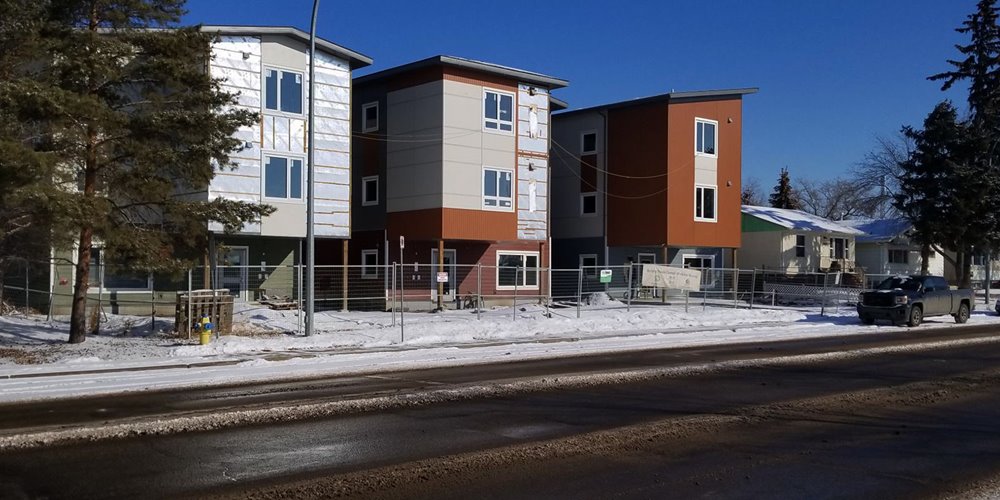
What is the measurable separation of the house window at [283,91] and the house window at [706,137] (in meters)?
18.2

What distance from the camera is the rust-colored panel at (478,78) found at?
33000 mm

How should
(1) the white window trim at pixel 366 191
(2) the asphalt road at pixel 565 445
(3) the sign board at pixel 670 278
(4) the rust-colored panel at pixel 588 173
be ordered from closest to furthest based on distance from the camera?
(2) the asphalt road at pixel 565 445 < (3) the sign board at pixel 670 278 < (1) the white window trim at pixel 366 191 < (4) the rust-colored panel at pixel 588 173

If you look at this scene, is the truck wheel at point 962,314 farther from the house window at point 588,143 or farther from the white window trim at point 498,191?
the house window at point 588,143

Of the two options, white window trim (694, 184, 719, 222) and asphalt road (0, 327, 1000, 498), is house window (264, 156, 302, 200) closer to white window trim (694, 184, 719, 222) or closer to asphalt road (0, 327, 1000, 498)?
asphalt road (0, 327, 1000, 498)

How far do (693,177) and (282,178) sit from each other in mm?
18584

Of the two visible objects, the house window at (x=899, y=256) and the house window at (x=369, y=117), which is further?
the house window at (x=899, y=256)

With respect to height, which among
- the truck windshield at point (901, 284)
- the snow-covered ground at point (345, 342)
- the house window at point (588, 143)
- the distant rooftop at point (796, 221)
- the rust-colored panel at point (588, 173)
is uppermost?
the house window at point (588, 143)

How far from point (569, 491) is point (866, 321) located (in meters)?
24.9

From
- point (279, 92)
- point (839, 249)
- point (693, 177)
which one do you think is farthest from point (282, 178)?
point (839, 249)

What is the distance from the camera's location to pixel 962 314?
30391 millimetres

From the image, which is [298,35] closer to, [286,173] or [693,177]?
[286,173]

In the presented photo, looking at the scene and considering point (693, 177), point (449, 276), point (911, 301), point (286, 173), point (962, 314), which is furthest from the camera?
point (693, 177)

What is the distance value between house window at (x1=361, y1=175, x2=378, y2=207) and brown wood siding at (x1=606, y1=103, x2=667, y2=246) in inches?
441

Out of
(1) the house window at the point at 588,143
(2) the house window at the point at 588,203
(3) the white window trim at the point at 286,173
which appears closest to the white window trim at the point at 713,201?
(2) the house window at the point at 588,203
